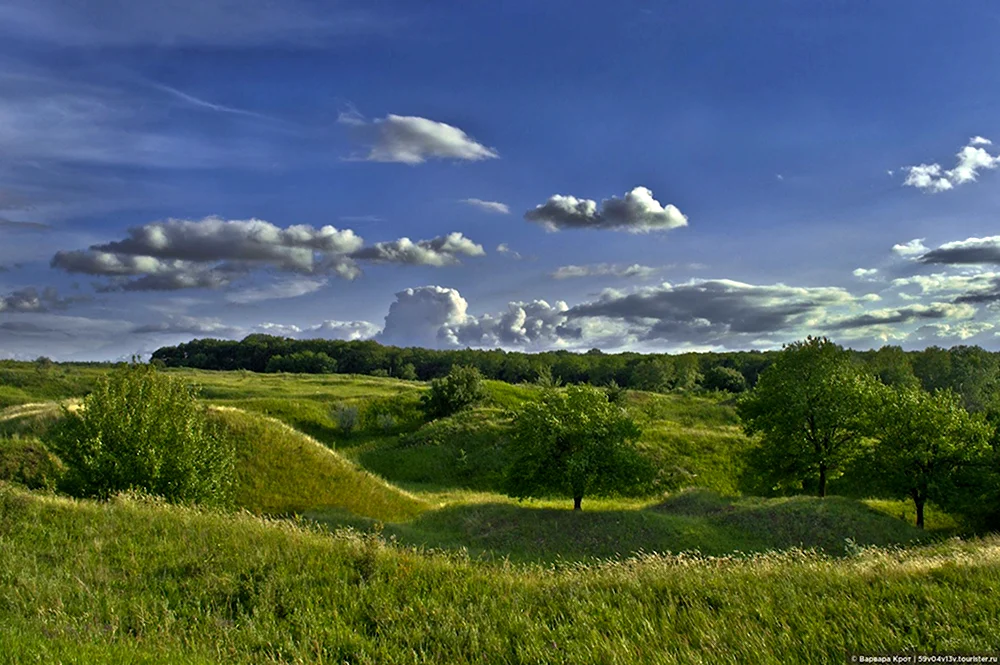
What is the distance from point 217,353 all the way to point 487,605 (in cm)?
18277

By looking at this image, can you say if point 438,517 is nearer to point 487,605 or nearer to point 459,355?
point 487,605

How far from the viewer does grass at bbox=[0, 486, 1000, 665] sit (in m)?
6.79

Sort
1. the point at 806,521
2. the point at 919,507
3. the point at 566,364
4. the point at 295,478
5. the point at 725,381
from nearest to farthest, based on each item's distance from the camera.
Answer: the point at 806,521 → the point at 919,507 → the point at 295,478 → the point at 725,381 → the point at 566,364

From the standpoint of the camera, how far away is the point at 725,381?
10700 centimetres

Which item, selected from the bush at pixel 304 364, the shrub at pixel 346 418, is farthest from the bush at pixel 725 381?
the bush at pixel 304 364

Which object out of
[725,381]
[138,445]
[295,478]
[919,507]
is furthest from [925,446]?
[725,381]

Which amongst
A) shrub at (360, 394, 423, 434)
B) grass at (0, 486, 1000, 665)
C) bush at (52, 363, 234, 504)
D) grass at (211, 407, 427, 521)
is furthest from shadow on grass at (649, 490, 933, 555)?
shrub at (360, 394, 423, 434)

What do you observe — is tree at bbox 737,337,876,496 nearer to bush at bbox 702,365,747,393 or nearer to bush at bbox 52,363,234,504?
bush at bbox 52,363,234,504

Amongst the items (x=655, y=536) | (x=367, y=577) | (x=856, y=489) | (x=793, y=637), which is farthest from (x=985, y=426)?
(x=367, y=577)

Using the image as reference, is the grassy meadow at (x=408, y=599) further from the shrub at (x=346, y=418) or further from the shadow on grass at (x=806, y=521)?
the shrub at (x=346, y=418)

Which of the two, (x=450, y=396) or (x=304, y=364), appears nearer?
(x=450, y=396)

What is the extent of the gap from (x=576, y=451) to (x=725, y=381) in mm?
84222

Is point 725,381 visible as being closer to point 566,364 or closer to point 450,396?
point 566,364

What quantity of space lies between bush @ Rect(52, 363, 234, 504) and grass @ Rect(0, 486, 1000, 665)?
995 cm
